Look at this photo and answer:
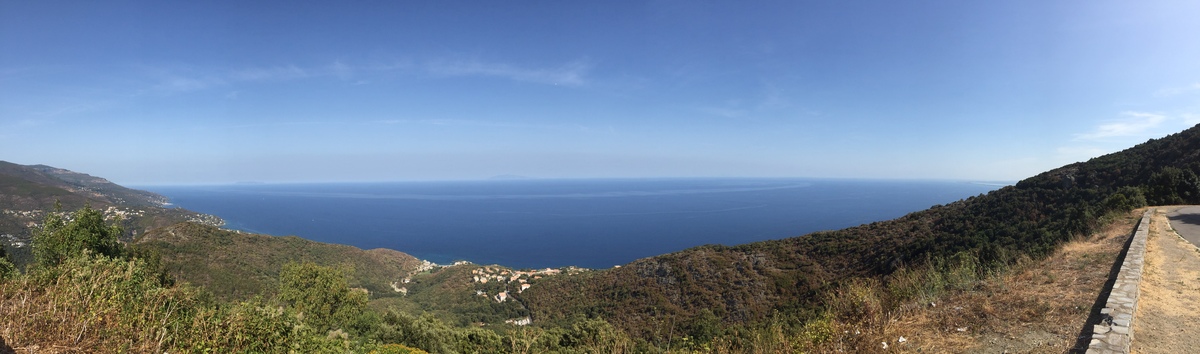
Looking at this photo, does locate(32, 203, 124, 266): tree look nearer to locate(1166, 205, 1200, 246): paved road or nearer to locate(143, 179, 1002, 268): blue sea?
locate(1166, 205, 1200, 246): paved road

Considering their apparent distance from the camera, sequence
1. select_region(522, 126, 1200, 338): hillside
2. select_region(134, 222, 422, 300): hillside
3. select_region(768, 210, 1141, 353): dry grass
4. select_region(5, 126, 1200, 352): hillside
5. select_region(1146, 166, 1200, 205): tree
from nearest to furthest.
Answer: select_region(768, 210, 1141, 353): dry grass
select_region(1146, 166, 1200, 205): tree
select_region(5, 126, 1200, 352): hillside
select_region(522, 126, 1200, 338): hillside
select_region(134, 222, 422, 300): hillside

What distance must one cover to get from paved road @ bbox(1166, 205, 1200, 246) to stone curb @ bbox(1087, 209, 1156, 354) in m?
5.51

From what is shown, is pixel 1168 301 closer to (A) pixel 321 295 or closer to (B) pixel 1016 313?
(B) pixel 1016 313

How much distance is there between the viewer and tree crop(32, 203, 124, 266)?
13.3 m

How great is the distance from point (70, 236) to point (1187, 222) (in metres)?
36.4

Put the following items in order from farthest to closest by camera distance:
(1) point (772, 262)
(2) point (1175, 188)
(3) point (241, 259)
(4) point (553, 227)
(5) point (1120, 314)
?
(4) point (553, 227)
(3) point (241, 259)
(1) point (772, 262)
(2) point (1175, 188)
(5) point (1120, 314)

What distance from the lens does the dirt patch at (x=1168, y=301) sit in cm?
476

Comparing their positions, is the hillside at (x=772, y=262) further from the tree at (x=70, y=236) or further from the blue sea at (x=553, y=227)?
the blue sea at (x=553, y=227)

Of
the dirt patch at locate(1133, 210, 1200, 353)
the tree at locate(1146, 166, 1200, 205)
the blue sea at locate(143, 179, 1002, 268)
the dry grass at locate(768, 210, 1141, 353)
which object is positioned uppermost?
the tree at locate(1146, 166, 1200, 205)

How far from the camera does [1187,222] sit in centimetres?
1248

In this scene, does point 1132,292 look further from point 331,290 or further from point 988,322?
point 331,290

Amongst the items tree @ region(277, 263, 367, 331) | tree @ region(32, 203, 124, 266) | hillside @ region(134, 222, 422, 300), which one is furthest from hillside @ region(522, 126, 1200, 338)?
tree @ region(32, 203, 124, 266)

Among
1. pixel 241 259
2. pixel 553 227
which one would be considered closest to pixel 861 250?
pixel 241 259

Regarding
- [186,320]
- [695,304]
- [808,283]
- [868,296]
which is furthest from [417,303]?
[868,296]
